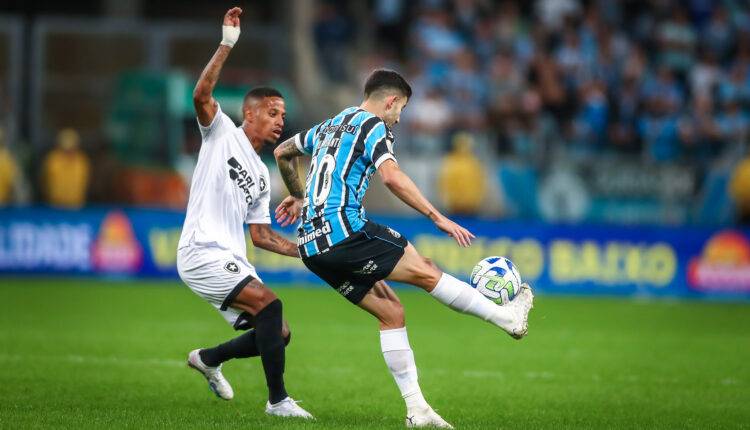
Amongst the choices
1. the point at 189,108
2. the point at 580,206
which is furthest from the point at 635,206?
the point at 189,108

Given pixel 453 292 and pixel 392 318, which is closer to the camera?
pixel 453 292

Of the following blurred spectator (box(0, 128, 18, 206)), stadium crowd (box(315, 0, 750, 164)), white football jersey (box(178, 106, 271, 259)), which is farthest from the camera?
stadium crowd (box(315, 0, 750, 164))

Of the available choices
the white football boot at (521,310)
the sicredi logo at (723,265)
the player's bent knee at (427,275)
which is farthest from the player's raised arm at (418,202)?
the sicredi logo at (723,265)

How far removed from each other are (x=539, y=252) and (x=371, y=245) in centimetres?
1434

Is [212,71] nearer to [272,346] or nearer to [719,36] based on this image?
[272,346]

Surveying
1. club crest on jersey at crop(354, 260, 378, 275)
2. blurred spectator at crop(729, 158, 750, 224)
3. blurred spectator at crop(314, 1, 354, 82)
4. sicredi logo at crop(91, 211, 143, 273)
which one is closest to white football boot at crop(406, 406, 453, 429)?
club crest on jersey at crop(354, 260, 378, 275)

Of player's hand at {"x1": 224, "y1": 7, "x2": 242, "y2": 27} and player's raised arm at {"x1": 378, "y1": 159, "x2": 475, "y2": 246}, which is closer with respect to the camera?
player's raised arm at {"x1": 378, "y1": 159, "x2": 475, "y2": 246}

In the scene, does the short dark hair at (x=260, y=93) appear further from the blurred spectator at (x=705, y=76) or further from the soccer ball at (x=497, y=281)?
the blurred spectator at (x=705, y=76)

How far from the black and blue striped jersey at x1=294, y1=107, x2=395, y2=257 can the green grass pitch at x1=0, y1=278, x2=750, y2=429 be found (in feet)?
4.28

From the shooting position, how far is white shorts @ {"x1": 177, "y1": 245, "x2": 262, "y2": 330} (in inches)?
338

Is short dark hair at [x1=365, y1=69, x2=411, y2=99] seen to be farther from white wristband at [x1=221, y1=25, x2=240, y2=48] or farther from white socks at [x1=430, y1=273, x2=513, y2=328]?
white socks at [x1=430, y1=273, x2=513, y2=328]

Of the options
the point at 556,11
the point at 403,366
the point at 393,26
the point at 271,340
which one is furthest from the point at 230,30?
the point at 556,11

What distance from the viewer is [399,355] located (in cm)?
812

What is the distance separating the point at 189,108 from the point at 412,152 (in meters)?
5.30
